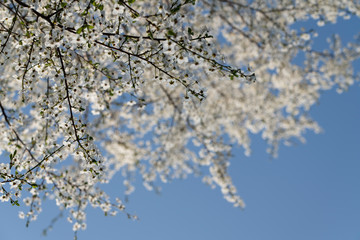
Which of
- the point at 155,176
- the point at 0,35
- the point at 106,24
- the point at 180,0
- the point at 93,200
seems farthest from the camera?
the point at 155,176

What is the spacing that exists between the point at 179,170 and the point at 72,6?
308 inches

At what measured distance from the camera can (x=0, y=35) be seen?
3.15 metres

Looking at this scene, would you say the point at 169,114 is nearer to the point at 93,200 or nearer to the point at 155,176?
the point at 155,176

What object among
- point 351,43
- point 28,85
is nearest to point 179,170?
point 351,43

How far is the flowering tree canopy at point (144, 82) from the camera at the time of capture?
2805 mm

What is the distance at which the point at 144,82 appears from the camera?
307 cm

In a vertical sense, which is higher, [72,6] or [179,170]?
[179,170]

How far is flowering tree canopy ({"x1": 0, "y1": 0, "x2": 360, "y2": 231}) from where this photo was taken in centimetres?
280

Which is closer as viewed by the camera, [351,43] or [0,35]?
[0,35]

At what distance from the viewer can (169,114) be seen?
934cm

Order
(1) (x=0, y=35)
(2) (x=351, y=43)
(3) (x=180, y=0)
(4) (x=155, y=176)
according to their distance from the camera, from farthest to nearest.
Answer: (2) (x=351, y=43)
(4) (x=155, y=176)
(1) (x=0, y=35)
(3) (x=180, y=0)

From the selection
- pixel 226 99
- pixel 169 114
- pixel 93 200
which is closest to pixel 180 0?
pixel 93 200

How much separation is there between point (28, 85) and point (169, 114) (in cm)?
631

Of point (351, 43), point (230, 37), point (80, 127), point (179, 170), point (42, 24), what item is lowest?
point (80, 127)
